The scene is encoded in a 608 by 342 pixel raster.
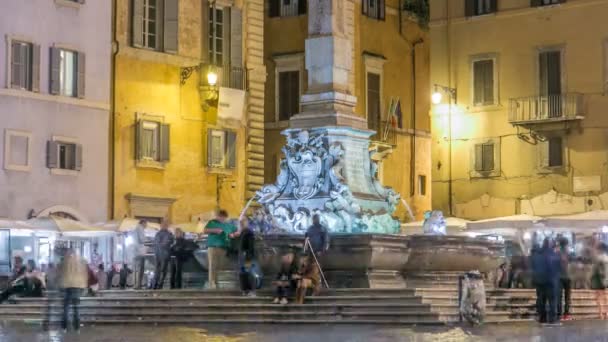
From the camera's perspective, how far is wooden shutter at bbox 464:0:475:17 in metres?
50.8

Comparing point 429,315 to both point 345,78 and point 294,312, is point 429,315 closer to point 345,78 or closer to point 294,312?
point 294,312

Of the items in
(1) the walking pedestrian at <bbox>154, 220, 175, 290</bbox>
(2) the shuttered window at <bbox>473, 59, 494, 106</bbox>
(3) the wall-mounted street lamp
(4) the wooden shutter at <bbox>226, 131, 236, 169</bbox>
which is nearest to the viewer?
(1) the walking pedestrian at <bbox>154, 220, 175, 290</bbox>

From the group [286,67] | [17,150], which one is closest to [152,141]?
[17,150]

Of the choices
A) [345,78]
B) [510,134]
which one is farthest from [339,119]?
[510,134]

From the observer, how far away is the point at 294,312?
2494 cm

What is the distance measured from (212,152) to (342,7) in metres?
18.3

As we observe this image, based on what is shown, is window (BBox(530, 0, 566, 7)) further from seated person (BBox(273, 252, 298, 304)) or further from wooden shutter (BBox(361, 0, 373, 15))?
seated person (BBox(273, 252, 298, 304))

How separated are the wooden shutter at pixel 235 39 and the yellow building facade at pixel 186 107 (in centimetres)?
3

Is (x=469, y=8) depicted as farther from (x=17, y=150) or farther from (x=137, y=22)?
(x=17, y=150)

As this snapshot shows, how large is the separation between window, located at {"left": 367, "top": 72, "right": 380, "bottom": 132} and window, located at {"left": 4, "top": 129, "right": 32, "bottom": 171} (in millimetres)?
14552

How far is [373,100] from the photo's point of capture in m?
53.6

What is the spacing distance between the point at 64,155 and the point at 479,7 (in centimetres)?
1504

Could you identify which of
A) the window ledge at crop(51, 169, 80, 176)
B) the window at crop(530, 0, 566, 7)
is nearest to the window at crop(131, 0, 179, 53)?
the window ledge at crop(51, 169, 80, 176)

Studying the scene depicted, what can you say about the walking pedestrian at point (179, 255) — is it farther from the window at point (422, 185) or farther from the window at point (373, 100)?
the window at point (422, 185)
